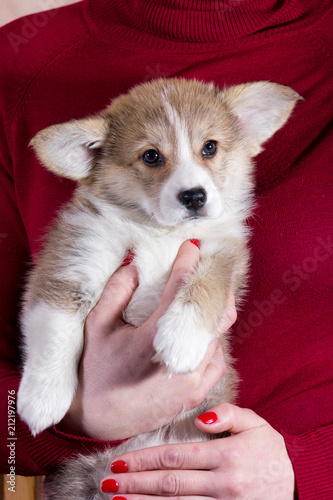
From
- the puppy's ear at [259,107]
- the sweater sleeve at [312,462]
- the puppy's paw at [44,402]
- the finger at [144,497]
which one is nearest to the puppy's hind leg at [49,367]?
the puppy's paw at [44,402]

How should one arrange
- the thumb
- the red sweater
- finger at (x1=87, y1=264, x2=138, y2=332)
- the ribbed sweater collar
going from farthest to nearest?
the ribbed sweater collar
the red sweater
finger at (x1=87, y1=264, x2=138, y2=332)
the thumb

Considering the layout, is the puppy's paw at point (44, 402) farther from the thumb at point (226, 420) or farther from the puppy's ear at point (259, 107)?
the puppy's ear at point (259, 107)

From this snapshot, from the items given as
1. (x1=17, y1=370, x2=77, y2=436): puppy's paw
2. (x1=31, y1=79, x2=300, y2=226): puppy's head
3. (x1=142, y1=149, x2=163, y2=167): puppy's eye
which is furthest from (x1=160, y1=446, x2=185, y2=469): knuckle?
(x1=142, y1=149, x2=163, y2=167): puppy's eye

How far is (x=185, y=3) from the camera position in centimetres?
205

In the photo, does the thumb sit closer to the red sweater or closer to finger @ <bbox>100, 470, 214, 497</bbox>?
finger @ <bbox>100, 470, 214, 497</bbox>

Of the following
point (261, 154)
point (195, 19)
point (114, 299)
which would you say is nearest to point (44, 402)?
point (114, 299)

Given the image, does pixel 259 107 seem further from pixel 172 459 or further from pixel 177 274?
pixel 172 459

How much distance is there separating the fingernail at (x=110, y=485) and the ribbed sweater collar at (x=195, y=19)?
1.66 meters

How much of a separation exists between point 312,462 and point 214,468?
1.11 feet

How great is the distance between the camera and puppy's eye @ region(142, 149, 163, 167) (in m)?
1.77

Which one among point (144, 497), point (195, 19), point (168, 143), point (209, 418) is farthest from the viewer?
point (195, 19)

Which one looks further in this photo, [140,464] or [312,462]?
[312,462]

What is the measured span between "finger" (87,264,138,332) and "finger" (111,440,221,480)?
0.39 meters

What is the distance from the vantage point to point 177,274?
152cm
